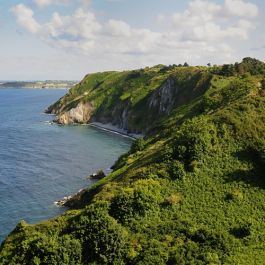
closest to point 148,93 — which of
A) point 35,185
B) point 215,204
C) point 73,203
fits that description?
point 35,185

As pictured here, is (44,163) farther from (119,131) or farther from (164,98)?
(119,131)

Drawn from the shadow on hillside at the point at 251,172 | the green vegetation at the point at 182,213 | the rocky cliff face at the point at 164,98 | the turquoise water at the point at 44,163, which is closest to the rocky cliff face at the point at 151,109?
the rocky cliff face at the point at 164,98

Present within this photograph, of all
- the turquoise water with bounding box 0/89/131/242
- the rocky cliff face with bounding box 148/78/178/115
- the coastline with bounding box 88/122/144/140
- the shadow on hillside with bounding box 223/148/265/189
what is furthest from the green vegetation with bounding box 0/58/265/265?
the coastline with bounding box 88/122/144/140

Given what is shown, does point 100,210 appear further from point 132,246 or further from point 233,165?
point 233,165

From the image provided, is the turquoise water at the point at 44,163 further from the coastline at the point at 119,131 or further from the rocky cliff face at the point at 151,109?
the rocky cliff face at the point at 151,109

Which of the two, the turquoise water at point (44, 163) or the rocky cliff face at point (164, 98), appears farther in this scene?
the rocky cliff face at point (164, 98)

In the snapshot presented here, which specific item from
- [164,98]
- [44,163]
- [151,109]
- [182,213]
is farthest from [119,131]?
[182,213]

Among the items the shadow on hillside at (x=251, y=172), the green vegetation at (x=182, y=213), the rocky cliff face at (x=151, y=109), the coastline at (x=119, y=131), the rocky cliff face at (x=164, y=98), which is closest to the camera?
the green vegetation at (x=182, y=213)
